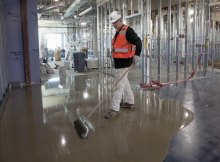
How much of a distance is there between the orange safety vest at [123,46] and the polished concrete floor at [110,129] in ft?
3.09

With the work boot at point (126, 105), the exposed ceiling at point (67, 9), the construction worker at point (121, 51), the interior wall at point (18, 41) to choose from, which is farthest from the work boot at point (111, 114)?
the exposed ceiling at point (67, 9)

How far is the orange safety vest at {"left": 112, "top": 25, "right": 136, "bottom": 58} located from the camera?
11.6 feet

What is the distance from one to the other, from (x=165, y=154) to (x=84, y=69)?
7646mm

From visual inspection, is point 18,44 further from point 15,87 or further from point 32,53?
point 15,87

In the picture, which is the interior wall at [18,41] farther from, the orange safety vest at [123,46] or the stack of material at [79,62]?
the orange safety vest at [123,46]

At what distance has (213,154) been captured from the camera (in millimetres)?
2338

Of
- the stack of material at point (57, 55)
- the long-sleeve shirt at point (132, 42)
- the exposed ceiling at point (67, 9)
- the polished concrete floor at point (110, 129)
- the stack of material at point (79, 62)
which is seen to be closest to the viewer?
the polished concrete floor at point (110, 129)

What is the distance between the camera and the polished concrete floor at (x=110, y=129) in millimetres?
2385

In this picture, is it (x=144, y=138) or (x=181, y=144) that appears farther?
(x=144, y=138)

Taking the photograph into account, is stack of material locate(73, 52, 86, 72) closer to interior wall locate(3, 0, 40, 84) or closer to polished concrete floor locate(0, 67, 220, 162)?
interior wall locate(3, 0, 40, 84)

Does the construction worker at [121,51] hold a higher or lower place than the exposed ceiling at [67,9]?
lower

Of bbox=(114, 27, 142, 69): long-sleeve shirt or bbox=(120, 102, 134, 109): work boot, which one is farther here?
bbox=(120, 102, 134, 109): work boot

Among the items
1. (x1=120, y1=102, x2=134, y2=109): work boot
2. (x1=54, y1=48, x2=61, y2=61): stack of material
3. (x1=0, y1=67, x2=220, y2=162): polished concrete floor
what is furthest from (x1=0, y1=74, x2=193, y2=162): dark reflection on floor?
(x1=54, y1=48, x2=61, y2=61): stack of material

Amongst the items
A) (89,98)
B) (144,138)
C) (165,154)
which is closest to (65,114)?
(89,98)
